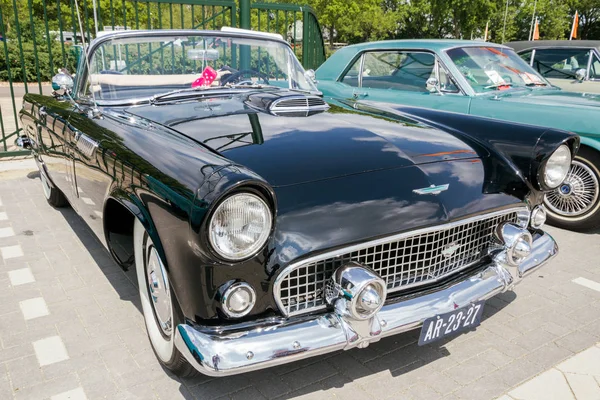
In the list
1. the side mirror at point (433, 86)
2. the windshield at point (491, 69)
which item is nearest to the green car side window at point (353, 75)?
the side mirror at point (433, 86)

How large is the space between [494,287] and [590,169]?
8.26 feet

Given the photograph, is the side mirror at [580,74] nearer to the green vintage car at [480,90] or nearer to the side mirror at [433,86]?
the green vintage car at [480,90]

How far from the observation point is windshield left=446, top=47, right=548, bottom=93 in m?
5.01

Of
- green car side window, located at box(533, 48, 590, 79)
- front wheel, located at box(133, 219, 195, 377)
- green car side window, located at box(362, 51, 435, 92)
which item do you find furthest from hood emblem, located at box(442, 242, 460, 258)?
green car side window, located at box(533, 48, 590, 79)

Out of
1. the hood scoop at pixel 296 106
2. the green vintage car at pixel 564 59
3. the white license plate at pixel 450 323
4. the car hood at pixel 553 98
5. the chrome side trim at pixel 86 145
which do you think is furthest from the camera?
the green vintage car at pixel 564 59

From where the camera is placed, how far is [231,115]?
2.75 m

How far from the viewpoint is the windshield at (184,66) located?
3.18 meters

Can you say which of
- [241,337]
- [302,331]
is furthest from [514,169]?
[241,337]

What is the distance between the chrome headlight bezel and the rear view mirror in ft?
7.24

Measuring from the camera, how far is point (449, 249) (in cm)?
233

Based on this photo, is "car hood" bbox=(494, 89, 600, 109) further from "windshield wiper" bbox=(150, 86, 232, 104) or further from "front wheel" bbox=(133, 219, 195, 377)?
"front wheel" bbox=(133, 219, 195, 377)

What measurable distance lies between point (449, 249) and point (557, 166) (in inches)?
38.5

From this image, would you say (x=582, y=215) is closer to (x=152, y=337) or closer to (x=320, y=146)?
(x=320, y=146)

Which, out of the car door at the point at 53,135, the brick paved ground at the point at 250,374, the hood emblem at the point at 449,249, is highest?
the car door at the point at 53,135
